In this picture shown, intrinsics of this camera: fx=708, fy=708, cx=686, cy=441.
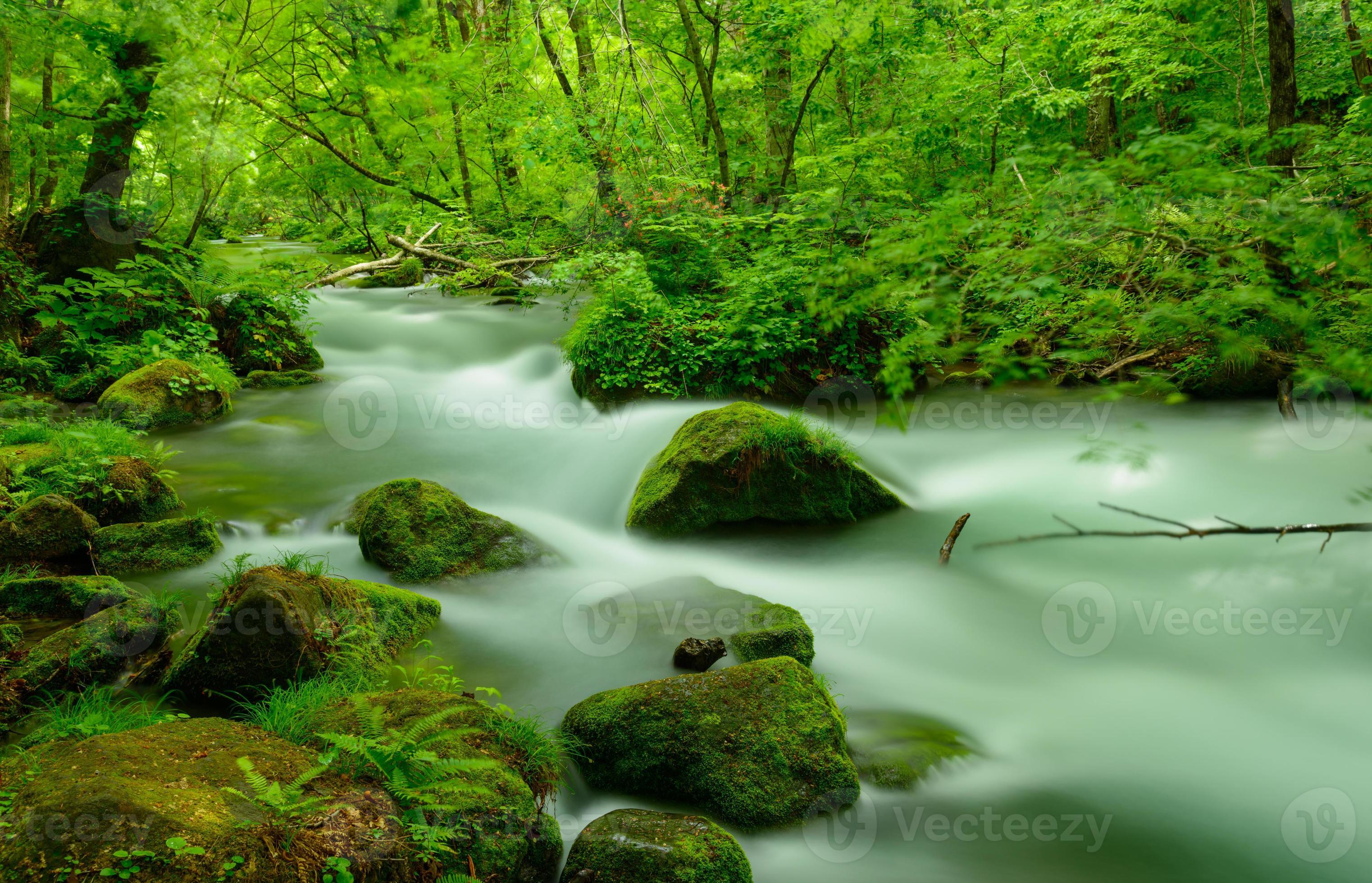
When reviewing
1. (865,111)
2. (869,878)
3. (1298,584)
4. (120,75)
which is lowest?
(869,878)

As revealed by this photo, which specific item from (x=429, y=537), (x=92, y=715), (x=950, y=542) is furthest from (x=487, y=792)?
(x=950, y=542)

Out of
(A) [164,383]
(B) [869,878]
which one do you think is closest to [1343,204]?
(B) [869,878]

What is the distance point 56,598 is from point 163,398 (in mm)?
4518

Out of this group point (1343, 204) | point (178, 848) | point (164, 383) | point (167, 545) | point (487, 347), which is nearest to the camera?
point (178, 848)

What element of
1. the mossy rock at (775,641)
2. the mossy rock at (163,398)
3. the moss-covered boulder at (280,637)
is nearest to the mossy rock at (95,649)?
the moss-covered boulder at (280,637)

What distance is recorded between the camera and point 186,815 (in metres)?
2.09

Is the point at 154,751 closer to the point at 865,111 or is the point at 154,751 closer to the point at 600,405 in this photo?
the point at 600,405

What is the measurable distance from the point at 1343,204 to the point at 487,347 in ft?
32.8

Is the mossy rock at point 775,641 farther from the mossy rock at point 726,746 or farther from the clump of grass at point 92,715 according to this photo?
the clump of grass at point 92,715

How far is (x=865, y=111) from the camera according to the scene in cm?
1347

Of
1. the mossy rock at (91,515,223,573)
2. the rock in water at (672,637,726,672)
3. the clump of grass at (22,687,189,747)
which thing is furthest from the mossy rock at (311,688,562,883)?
the mossy rock at (91,515,223,573)

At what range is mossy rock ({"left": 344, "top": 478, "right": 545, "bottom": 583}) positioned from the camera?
5.12 meters

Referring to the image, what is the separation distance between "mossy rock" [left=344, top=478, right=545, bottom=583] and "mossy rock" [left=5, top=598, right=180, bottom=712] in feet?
4.47

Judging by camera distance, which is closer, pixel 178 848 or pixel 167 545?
pixel 178 848
